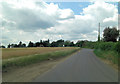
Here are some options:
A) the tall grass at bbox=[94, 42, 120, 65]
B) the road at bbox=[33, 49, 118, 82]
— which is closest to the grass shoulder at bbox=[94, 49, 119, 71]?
the tall grass at bbox=[94, 42, 120, 65]

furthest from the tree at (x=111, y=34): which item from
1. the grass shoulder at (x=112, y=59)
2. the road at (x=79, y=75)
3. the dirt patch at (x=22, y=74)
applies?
the dirt patch at (x=22, y=74)

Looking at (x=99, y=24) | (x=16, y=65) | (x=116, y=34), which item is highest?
(x=99, y=24)

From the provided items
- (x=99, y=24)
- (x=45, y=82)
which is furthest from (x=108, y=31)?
(x=45, y=82)

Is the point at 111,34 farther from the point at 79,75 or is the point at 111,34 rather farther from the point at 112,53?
the point at 79,75

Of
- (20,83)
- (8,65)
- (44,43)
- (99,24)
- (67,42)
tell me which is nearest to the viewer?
(20,83)

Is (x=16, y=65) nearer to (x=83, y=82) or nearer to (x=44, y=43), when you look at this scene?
(x=83, y=82)

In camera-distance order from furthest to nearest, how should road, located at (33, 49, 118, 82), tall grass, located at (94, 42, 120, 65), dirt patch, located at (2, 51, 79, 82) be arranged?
tall grass, located at (94, 42, 120, 65) → dirt patch, located at (2, 51, 79, 82) → road, located at (33, 49, 118, 82)

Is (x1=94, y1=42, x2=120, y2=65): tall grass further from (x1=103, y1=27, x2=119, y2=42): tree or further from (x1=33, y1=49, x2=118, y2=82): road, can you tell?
(x1=103, y1=27, x2=119, y2=42): tree

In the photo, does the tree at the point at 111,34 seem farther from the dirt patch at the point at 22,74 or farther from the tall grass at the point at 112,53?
the dirt patch at the point at 22,74

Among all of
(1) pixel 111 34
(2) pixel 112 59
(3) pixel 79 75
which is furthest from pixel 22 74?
(1) pixel 111 34

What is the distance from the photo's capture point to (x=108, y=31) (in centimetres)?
4506

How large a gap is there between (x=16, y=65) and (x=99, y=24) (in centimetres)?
3558

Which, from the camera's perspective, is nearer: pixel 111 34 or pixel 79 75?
pixel 79 75

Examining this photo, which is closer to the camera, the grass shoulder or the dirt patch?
the dirt patch
